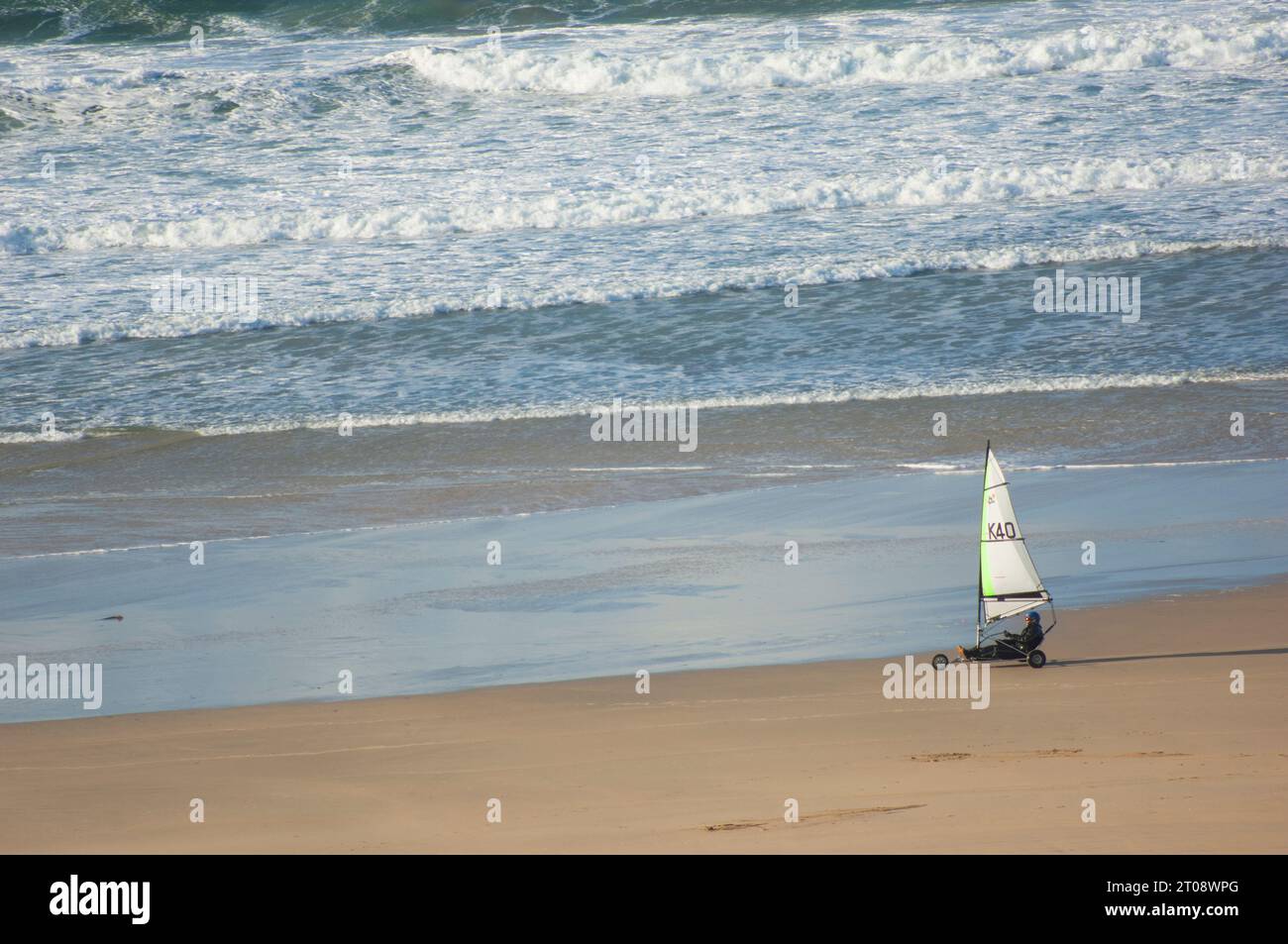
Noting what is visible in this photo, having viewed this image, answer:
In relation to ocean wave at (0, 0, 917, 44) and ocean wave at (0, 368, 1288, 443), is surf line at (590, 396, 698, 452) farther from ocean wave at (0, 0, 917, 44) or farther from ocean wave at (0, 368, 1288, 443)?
ocean wave at (0, 0, 917, 44)

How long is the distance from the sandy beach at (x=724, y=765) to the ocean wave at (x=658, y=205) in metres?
13.3

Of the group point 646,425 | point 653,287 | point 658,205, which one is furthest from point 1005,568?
point 658,205

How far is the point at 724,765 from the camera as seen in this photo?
634cm

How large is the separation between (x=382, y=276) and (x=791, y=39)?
41.4ft

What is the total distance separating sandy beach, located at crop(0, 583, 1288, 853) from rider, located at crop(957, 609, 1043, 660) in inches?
4.6

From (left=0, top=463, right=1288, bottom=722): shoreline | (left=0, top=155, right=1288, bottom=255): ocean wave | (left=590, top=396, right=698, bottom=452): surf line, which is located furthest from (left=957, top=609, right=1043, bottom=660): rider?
(left=0, top=155, right=1288, bottom=255): ocean wave

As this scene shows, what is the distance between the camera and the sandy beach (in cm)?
551

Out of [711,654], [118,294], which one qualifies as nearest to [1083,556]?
[711,654]

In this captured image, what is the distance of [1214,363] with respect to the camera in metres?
13.7

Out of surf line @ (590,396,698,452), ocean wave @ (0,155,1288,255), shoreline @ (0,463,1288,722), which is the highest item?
ocean wave @ (0,155,1288,255)

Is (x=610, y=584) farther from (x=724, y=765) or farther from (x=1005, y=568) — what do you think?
(x=724, y=765)
